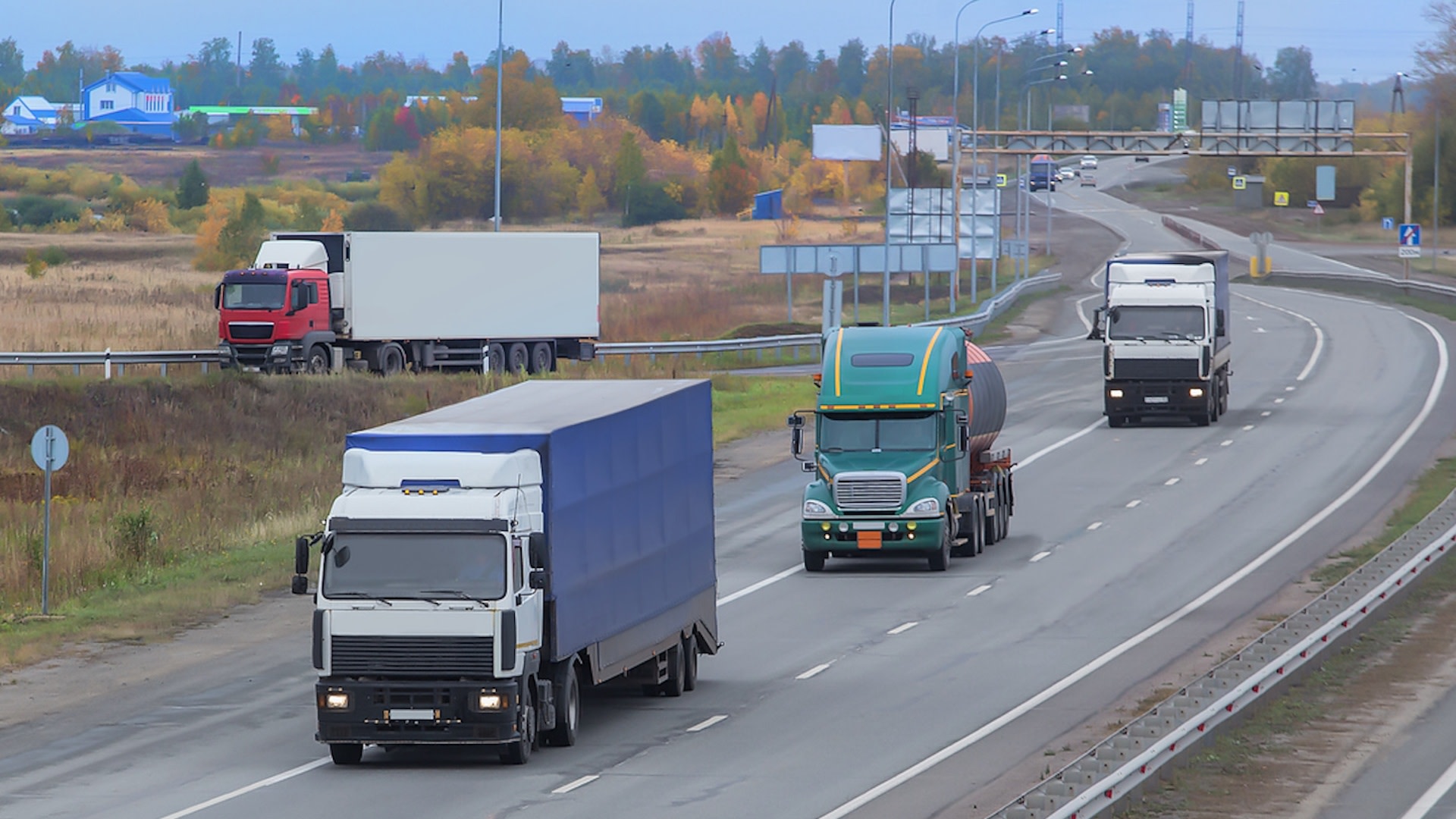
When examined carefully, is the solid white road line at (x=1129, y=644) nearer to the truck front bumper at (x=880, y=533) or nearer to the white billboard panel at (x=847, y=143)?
the truck front bumper at (x=880, y=533)

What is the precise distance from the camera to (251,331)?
49906 millimetres

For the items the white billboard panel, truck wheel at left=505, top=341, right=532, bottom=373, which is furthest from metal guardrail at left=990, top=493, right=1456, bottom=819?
the white billboard panel

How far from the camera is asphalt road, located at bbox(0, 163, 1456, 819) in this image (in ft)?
55.6

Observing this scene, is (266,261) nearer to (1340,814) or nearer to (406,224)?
(1340,814)

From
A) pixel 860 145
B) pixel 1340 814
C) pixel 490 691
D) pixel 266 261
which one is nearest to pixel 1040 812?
pixel 1340 814

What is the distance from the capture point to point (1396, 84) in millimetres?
117125

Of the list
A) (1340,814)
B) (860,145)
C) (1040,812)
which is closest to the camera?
(1040,812)

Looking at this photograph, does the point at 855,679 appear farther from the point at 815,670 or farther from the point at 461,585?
the point at 461,585

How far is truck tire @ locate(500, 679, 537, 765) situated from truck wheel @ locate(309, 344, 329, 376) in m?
33.6

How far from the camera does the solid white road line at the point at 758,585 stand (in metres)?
28.8

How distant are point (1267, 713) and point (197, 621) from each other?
14549 mm

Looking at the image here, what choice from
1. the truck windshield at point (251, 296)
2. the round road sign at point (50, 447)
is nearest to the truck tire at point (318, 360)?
the truck windshield at point (251, 296)

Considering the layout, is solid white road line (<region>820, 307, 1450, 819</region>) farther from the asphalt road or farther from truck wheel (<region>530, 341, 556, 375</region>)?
truck wheel (<region>530, 341, 556, 375</region>)

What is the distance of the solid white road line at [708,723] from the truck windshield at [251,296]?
31937 mm
